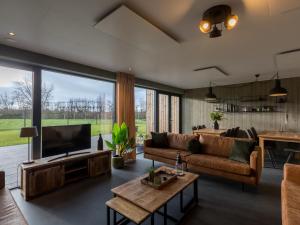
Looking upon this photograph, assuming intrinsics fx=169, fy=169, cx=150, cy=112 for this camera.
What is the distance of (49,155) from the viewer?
321 cm

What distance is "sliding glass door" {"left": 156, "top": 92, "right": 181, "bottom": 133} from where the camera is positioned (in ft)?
22.7

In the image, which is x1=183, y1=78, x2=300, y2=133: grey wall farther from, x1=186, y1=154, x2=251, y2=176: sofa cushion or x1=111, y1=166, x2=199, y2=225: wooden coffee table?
x1=111, y1=166, x2=199, y2=225: wooden coffee table

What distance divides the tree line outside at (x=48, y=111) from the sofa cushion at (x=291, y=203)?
3.98 m

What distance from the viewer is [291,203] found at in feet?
6.03

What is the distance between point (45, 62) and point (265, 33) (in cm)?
388

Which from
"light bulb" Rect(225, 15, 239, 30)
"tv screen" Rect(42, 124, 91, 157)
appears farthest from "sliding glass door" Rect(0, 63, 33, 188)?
"light bulb" Rect(225, 15, 239, 30)

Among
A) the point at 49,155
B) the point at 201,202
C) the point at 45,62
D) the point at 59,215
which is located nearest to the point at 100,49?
the point at 45,62

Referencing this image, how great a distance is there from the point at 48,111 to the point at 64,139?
0.79 metres

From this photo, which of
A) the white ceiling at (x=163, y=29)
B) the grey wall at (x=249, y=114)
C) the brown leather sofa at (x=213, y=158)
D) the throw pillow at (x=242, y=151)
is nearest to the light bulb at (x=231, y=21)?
the white ceiling at (x=163, y=29)

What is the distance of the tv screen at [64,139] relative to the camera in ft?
10.5

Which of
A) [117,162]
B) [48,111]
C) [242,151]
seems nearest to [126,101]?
[117,162]

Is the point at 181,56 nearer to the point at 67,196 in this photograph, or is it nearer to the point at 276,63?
the point at 276,63

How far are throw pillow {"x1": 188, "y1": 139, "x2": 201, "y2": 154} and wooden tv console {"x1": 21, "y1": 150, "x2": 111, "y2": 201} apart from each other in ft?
6.35

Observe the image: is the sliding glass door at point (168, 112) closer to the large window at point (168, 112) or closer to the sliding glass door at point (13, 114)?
the large window at point (168, 112)
